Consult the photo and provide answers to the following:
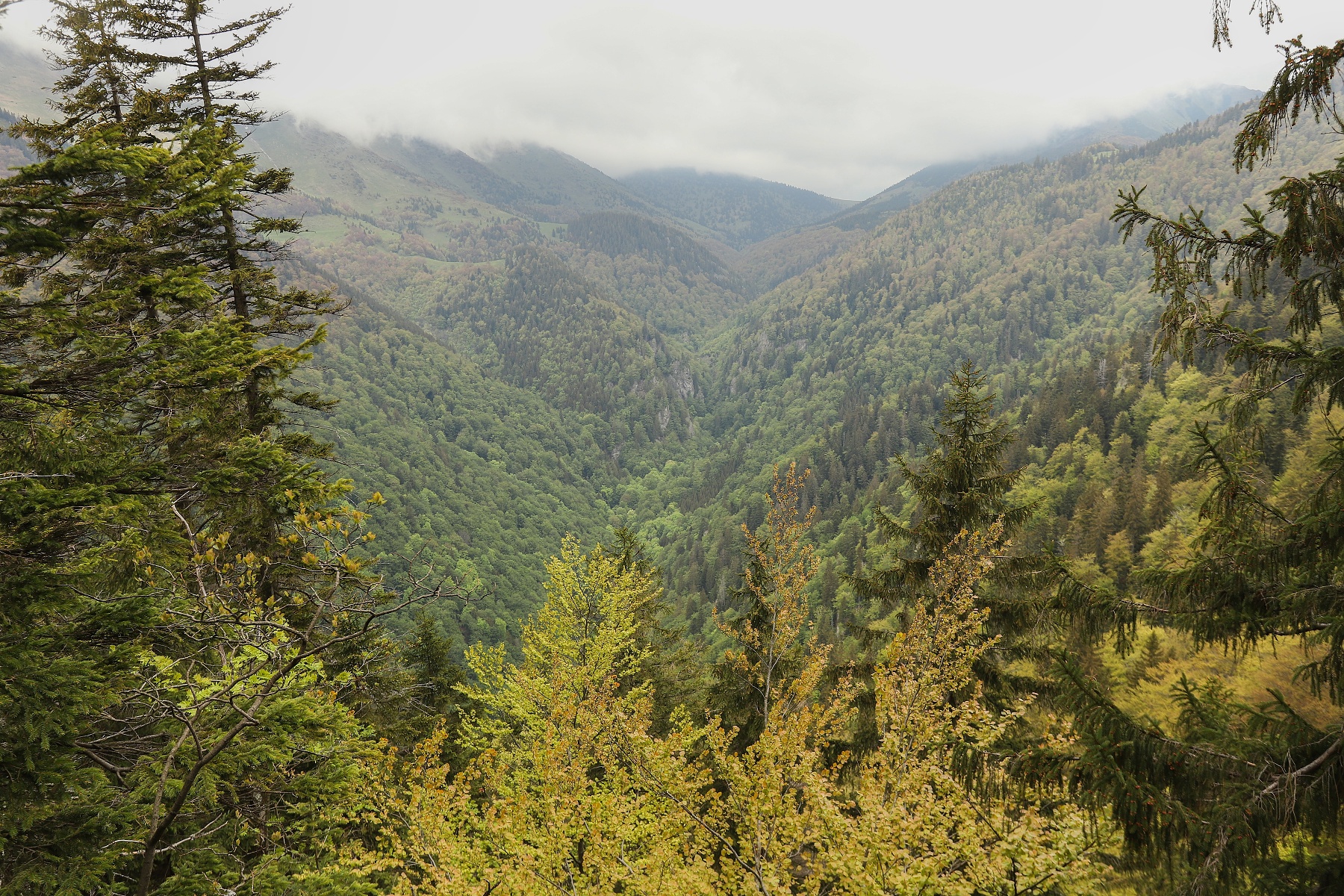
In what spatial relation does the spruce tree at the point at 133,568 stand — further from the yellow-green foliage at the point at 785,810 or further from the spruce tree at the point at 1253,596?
the spruce tree at the point at 1253,596

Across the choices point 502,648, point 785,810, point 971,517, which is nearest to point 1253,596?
point 785,810

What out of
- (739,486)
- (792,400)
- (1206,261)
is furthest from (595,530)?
(1206,261)

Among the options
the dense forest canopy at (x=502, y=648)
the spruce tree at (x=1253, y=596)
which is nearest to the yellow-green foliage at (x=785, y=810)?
the dense forest canopy at (x=502, y=648)

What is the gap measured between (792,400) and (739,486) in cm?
5972

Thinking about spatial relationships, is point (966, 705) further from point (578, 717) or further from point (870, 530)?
point (870, 530)

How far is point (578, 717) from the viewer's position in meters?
9.73

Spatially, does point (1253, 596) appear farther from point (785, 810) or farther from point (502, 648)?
point (502, 648)

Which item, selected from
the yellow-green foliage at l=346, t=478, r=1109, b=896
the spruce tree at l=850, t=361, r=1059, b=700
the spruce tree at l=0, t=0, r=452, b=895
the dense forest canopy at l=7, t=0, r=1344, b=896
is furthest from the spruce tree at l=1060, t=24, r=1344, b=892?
the spruce tree at l=850, t=361, r=1059, b=700

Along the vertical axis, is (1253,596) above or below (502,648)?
above

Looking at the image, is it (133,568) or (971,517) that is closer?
(133,568)

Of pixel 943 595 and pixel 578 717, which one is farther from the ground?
pixel 943 595

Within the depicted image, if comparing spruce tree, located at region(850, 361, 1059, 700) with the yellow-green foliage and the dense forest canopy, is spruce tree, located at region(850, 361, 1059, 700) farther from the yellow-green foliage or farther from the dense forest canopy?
the yellow-green foliage

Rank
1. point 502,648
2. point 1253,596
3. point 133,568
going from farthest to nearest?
1. point 502,648
2. point 133,568
3. point 1253,596

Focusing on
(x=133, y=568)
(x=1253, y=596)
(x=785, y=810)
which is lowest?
(x=785, y=810)
